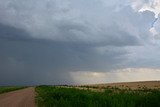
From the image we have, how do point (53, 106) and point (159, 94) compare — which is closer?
point (159, 94)

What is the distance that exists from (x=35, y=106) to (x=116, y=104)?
786 cm

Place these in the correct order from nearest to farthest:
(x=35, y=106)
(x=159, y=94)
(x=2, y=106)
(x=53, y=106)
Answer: (x=159, y=94) → (x=53, y=106) → (x=35, y=106) → (x=2, y=106)

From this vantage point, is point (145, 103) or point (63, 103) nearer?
point (145, 103)

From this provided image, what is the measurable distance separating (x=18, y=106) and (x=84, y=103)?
6.94 metres

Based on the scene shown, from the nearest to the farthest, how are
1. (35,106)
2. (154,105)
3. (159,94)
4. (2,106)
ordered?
(154,105)
(159,94)
(35,106)
(2,106)

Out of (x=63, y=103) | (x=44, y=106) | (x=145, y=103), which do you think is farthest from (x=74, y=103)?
(x=145, y=103)

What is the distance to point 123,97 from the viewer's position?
26.3 meters

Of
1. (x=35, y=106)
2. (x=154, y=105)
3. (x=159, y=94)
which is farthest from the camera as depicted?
(x=35, y=106)

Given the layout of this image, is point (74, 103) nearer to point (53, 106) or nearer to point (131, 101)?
point (53, 106)

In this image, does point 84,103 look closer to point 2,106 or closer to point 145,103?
point 145,103

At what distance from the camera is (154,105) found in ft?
77.1

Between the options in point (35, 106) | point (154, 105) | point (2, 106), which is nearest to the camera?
point (154, 105)

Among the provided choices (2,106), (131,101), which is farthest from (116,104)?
(2,106)

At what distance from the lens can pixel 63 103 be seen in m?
26.9
